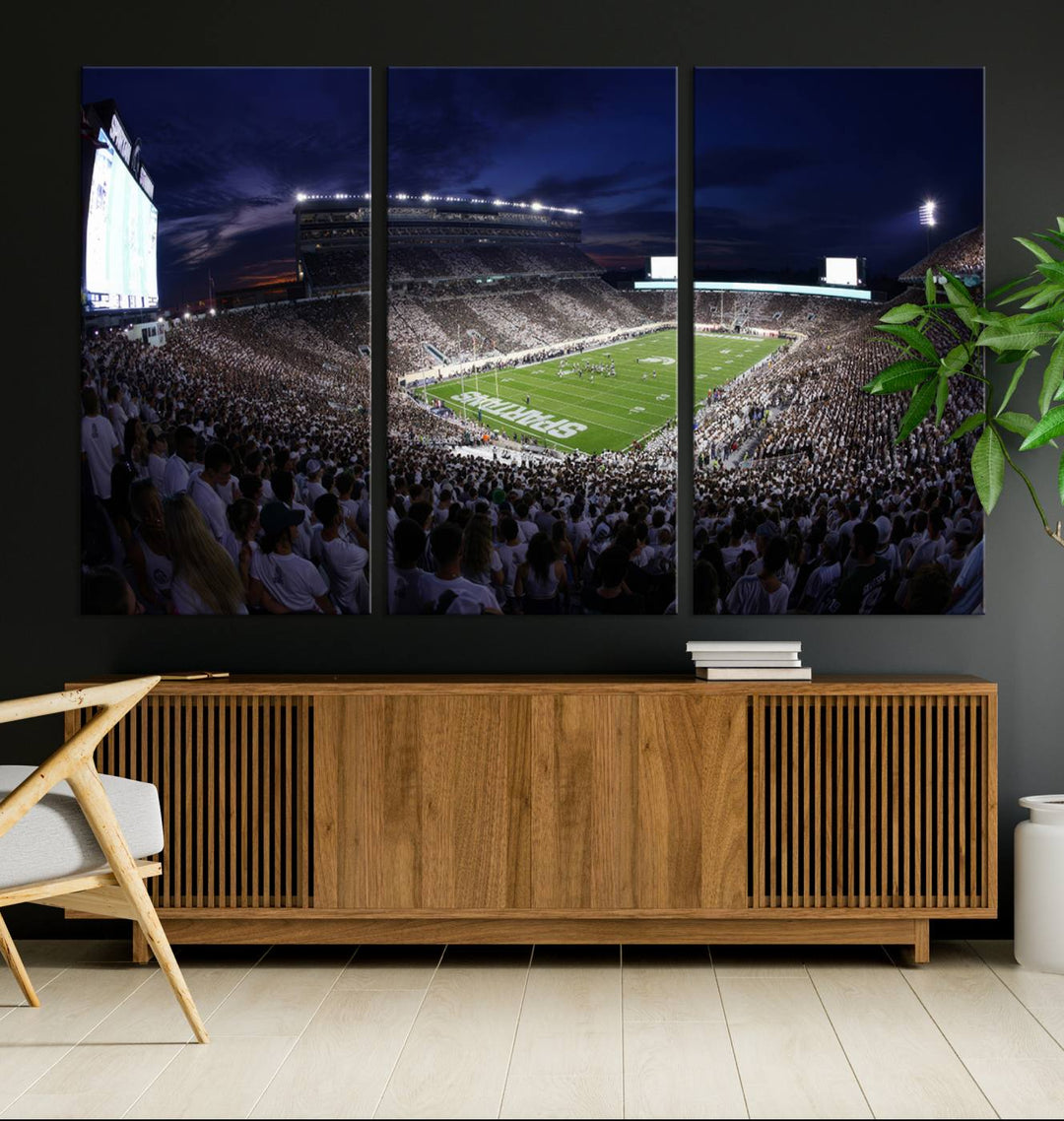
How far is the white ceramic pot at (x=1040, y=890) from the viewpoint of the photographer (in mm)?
3379

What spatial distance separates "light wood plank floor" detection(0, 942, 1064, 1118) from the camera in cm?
256

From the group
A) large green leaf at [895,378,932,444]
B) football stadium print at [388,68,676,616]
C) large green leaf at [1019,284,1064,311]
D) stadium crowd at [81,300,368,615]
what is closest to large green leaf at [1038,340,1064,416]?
large green leaf at [1019,284,1064,311]

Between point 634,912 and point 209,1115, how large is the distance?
4.34 ft

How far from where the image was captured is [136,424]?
150 inches

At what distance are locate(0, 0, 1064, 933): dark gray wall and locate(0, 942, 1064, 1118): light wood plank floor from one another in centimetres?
67

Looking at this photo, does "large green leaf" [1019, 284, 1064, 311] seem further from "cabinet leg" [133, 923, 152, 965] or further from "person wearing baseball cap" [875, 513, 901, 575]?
"cabinet leg" [133, 923, 152, 965]

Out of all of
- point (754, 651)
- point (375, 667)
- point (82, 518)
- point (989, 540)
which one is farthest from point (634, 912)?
point (82, 518)

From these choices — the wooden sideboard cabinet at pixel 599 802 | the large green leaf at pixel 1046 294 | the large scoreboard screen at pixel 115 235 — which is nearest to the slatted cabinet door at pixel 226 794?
the wooden sideboard cabinet at pixel 599 802

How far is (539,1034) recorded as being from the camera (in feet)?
9.66

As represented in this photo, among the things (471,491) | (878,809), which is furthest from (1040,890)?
(471,491)

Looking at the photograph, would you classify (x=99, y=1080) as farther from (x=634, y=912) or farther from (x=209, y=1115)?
(x=634, y=912)

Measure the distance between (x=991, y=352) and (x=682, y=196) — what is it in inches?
41.3

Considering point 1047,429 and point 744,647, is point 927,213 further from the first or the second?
point 744,647

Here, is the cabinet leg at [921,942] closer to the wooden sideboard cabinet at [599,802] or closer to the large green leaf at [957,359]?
the wooden sideboard cabinet at [599,802]
